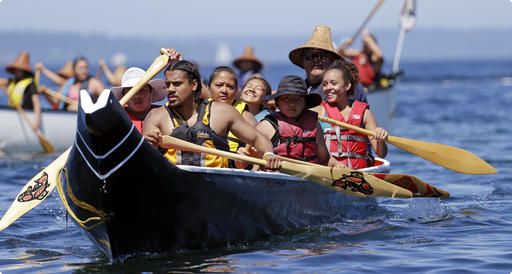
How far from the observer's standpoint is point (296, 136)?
7844 millimetres

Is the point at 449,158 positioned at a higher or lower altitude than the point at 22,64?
lower

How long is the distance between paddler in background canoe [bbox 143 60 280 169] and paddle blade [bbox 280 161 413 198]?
1.14ft

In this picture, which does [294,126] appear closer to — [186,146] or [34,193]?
[186,146]

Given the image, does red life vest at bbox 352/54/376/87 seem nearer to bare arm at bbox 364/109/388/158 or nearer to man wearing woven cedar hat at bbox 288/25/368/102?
man wearing woven cedar hat at bbox 288/25/368/102

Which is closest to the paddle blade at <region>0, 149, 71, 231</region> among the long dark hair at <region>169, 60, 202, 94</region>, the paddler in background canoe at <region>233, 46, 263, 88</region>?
the long dark hair at <region>169, 60, 202, 94</region>

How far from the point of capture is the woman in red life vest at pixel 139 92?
25.8ft

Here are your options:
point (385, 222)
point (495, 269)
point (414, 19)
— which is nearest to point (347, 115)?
point (385, 222)

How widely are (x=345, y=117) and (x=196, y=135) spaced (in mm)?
2196

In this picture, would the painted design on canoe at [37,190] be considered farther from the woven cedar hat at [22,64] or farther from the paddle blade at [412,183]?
the woven cedar hat at [22,64]

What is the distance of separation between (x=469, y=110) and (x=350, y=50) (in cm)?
941

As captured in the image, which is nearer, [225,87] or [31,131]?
[225,87]

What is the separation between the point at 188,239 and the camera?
22.5ft

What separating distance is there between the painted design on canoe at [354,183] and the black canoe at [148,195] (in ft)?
1.13

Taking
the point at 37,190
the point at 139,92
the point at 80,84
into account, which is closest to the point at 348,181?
the point at 139,92
